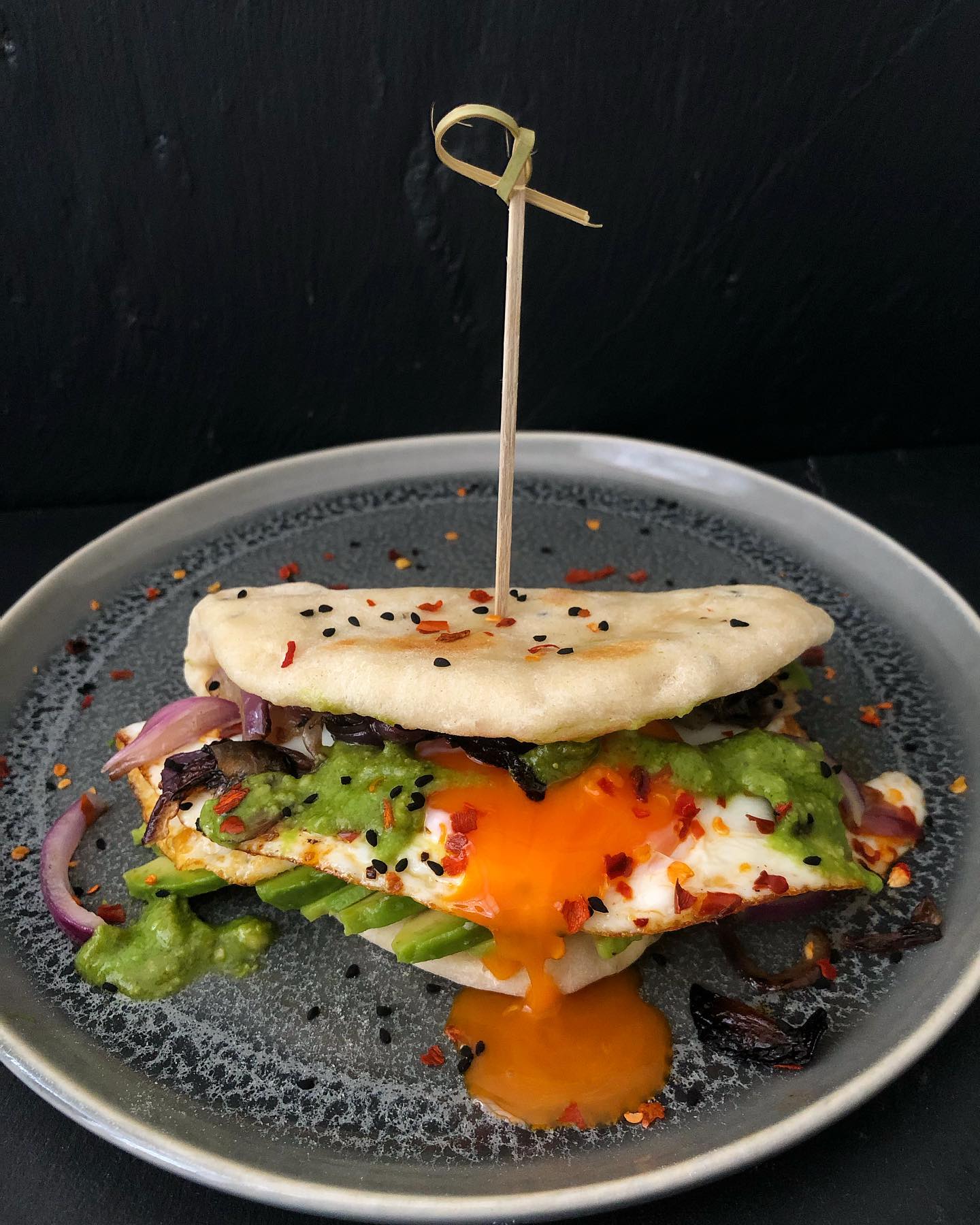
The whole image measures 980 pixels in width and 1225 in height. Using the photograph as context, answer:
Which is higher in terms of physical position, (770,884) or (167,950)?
(770,884)

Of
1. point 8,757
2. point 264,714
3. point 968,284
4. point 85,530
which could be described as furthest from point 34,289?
point 968,284

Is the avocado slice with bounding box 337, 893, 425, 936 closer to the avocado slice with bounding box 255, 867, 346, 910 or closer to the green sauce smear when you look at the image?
the avocado slice with bounding box 255, 867, 346, 910

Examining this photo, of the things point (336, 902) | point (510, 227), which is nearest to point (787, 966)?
point (336, 902)

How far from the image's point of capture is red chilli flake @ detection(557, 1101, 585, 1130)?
229 cm

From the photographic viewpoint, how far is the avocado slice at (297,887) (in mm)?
2699

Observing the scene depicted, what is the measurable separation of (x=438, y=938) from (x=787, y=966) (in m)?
0.92

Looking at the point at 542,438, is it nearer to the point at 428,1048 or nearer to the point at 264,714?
the point at 264,714

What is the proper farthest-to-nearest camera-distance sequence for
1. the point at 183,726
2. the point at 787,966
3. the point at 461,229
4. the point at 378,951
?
the point at 461,229, the point at 183,726, the point at 378,951, the point at 787,966

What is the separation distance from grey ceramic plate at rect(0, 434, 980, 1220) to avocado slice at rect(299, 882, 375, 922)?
0.13m

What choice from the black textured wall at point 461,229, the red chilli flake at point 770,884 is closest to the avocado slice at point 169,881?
the red chilli flake at point 770,884

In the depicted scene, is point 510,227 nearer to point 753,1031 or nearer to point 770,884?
point 770,884

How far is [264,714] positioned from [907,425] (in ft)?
13.4

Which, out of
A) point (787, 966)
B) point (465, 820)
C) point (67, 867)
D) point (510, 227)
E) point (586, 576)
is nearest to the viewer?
point (510, 227)

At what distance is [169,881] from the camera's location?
282 cm
